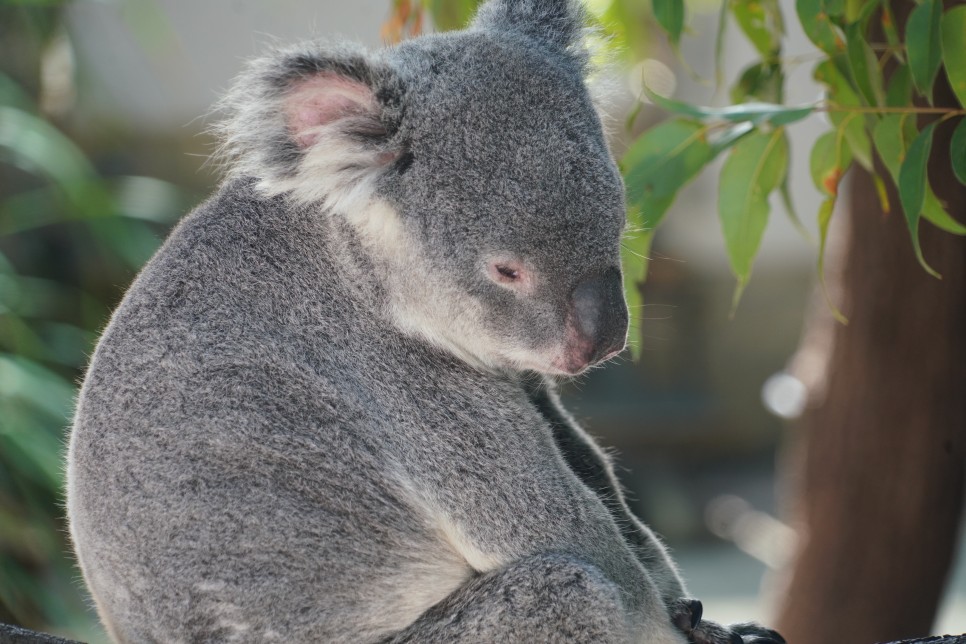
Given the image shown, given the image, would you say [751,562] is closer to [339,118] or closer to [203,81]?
[203,81]

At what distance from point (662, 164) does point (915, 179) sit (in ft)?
1.97

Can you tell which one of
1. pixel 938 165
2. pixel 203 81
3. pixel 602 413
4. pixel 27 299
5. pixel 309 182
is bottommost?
pixel 309 182

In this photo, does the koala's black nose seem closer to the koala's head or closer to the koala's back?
the koala's head

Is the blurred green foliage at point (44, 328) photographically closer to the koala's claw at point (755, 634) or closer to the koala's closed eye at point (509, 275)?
the koala's closed eye at point (509, 275)

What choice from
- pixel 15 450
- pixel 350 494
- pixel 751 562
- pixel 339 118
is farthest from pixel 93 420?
pixel 751 562

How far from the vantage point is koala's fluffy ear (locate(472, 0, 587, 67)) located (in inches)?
98.4

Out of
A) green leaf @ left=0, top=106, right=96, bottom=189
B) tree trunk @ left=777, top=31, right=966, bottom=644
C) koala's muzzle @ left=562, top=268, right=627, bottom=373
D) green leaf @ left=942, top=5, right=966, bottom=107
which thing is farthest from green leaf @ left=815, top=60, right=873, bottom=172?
green leaf @ left=0, top=106, right=96, bottom=189

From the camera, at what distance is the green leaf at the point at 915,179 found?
2.26 metres

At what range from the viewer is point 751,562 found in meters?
8.06

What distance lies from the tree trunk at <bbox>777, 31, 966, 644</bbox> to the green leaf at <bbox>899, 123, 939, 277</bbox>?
1844 mm

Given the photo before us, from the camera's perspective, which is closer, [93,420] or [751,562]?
[93,420]

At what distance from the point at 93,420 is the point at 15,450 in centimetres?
280

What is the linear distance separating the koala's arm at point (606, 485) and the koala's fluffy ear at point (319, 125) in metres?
0.73

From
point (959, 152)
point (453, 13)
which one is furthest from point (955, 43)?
point (453, 13)
